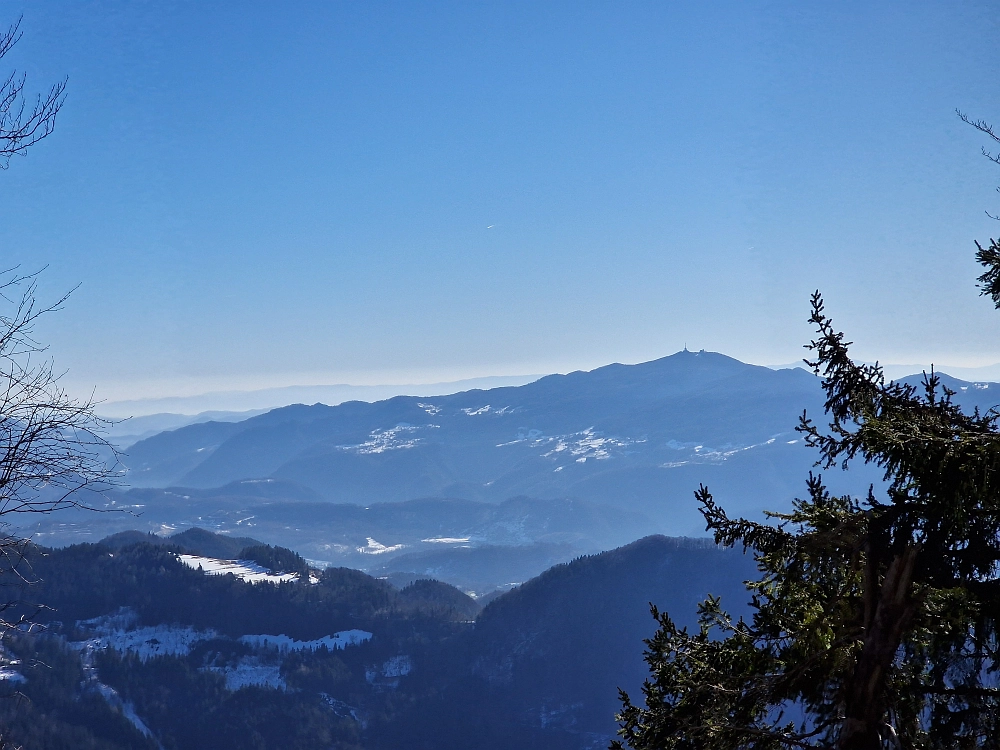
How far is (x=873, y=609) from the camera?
287 inches

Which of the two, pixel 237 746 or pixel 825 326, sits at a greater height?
pixel 825 326

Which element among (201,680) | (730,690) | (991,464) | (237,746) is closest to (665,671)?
(730,690)

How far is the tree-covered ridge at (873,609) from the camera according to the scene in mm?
7180

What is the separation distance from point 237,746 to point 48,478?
19576cm

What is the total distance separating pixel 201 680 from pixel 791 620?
219004mm

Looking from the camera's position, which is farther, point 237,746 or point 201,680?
point 201,680

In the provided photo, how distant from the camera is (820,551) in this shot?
803cm

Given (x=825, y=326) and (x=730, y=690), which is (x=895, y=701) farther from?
(x=825, y=326)

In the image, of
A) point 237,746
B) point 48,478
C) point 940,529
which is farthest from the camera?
point 237,746

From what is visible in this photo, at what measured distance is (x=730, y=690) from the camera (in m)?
8.06

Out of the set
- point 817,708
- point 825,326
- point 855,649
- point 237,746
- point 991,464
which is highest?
point 825,326

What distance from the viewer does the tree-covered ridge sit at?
7.18 m

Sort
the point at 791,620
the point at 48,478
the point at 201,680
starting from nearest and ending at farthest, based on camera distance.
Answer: the point at 48,478
the point at 791,620
the point at 201,680

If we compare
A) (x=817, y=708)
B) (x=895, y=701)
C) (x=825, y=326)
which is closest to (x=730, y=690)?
(x=817, y=708)
